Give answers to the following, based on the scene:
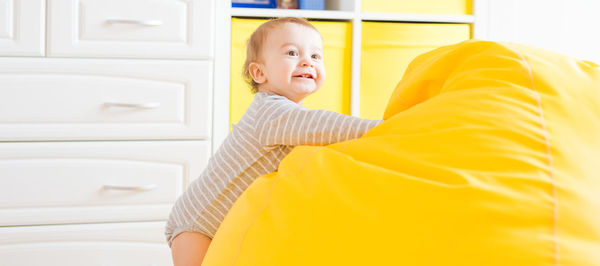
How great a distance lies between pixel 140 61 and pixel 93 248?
56cm

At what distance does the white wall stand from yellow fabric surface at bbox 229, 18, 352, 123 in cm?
47

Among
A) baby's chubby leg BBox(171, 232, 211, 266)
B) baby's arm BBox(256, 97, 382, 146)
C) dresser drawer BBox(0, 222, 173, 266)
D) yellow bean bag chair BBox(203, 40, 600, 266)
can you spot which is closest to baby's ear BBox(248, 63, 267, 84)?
baby's arm BBox(256, 97, 382, 146)

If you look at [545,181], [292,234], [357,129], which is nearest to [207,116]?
[357,129]

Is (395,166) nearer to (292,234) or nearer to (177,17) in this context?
(292,234)

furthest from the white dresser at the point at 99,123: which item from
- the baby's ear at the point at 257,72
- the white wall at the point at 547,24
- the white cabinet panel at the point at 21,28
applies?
the white wall at the point at 547,24

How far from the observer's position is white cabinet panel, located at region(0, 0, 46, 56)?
1672 millimetres

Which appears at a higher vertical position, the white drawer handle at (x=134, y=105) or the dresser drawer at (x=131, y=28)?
the dresser drawer at (x=131, y=28)

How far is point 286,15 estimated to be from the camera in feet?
6.17

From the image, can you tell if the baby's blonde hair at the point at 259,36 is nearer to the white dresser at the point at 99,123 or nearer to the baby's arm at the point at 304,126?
the baby's arm at the point at 304,126

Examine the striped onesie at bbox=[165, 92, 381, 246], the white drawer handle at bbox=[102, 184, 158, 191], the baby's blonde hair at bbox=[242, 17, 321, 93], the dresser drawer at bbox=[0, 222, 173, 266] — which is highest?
the baby's blonde hair at bbox=[242, 17, 321, 93]

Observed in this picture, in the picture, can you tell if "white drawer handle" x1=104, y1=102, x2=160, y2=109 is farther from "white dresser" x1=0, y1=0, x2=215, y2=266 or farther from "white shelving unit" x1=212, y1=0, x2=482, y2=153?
"white shelving unit" x1=212, y1=0, x2=482, y2=153

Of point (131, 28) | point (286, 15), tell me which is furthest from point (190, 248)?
point (286, 15)

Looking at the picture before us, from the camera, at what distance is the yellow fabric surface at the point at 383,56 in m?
1.95

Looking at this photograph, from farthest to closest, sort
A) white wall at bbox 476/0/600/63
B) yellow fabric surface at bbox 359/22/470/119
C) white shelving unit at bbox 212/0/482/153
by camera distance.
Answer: white wall at bbox 476/0/600/63
yellow fabric surface at bbox 359/22/470/119
white shelving unit at bbox 212/0/482/153
